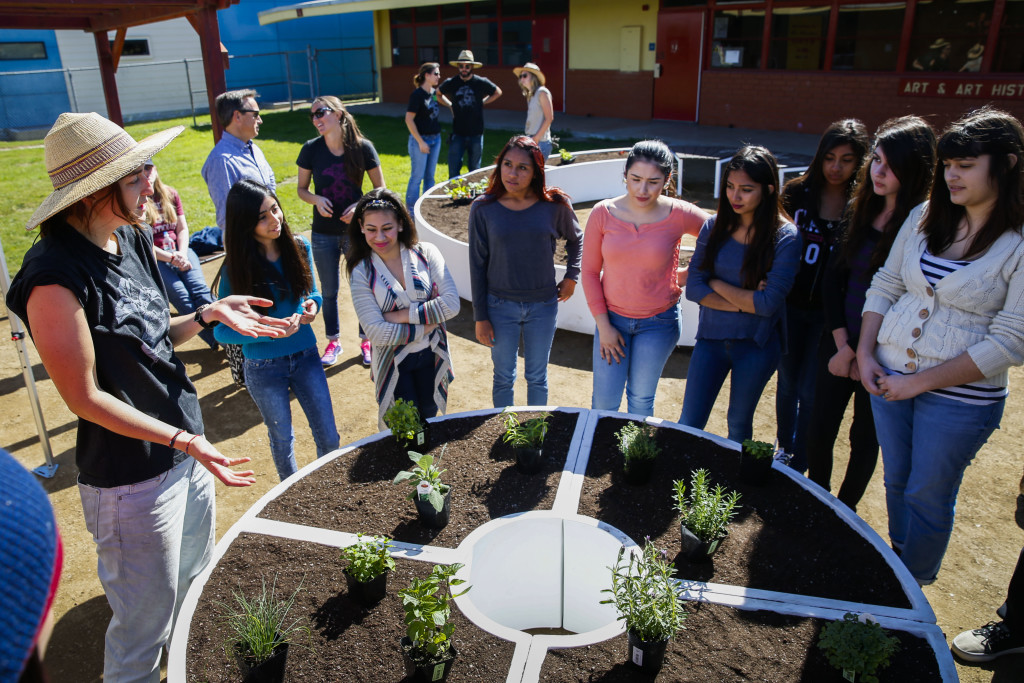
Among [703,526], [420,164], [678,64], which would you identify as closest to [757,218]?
[703,526]

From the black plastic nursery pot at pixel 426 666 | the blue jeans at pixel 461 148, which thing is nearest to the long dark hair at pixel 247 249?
the black plastic nursery pot at pixel 426 666

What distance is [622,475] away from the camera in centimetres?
283

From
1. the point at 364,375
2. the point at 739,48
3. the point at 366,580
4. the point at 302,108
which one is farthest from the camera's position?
the point at 302,108

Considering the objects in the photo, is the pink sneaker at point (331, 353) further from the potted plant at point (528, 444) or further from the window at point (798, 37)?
the window at point (798, 37)

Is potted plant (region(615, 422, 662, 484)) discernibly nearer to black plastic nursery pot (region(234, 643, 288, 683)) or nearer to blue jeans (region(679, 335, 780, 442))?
blue jeans (region(679, 335, 780, 442))

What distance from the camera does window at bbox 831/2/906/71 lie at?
1395 centimetres

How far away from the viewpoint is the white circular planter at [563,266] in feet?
19.3

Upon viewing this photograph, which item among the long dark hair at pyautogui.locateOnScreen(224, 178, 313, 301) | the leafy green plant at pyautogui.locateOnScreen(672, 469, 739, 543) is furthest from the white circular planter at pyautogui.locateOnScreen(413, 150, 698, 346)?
the leafy green plant at pyautogui.locateOnScreen(672, 469, 739, 543)

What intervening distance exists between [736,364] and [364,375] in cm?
317

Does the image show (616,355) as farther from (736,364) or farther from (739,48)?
(739,48)

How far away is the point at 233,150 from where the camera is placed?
4.77 metres

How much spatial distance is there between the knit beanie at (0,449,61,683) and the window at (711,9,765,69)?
17.8 metres

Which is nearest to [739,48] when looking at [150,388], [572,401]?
[572,401]

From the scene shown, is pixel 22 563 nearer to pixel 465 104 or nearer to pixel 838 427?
pixel 838 427
